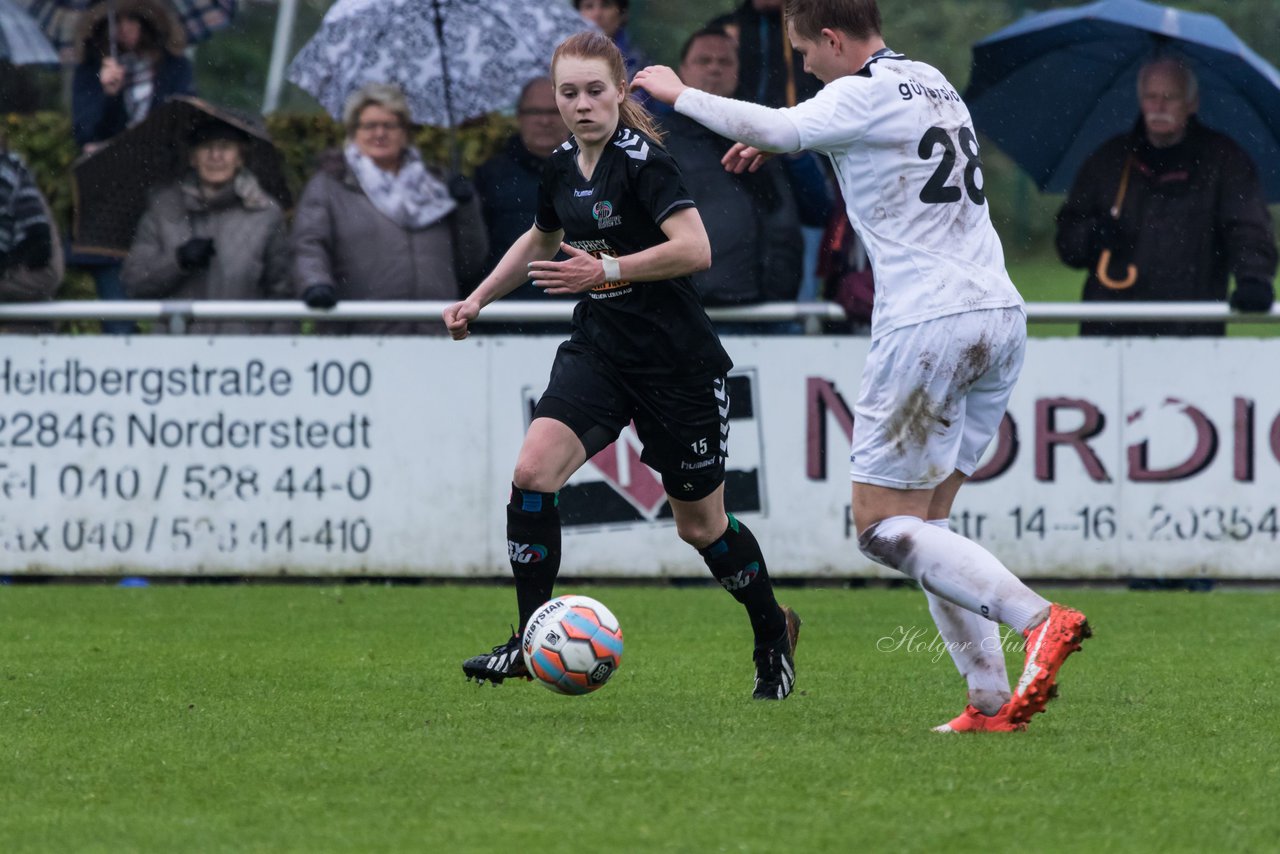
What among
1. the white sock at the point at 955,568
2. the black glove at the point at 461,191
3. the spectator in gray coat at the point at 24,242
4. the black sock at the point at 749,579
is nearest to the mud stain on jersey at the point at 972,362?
the white sock at the point at 955,568

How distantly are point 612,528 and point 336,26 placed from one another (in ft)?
10.0

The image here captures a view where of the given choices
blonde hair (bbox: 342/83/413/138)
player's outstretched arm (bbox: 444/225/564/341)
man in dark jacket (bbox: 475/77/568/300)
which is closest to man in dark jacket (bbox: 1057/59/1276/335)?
man in dark jacket (bbox: 475/77/568/300)

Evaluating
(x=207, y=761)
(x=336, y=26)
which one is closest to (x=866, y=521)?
(x=207, y=761)

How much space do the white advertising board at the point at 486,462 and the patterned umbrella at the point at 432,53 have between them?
1393mm

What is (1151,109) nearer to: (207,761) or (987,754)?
Result: (987,754)

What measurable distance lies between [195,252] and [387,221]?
39.3 inches

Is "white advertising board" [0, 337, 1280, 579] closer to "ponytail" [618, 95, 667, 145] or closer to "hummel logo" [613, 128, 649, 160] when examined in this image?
"ponytail" [618, 95, 667, 145]

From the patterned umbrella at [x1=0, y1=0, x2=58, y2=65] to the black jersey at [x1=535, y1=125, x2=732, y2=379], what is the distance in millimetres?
5117

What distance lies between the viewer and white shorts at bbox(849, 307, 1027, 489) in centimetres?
528

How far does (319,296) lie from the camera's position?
9.77 m

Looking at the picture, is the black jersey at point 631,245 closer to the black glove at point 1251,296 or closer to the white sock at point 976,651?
the white sock at point 976,651

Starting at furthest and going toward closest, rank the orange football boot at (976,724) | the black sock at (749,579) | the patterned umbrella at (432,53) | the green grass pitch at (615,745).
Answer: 1. the patterned umbrella at (432,53)
2. the black sock at (749,579)
3. the orange football boot at (976,724)
4. the green grass pitch at (615,745)

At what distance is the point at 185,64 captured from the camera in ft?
35.5

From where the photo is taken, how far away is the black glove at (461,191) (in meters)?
9.93
